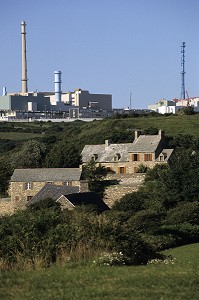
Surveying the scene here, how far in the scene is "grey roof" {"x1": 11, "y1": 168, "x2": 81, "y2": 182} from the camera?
47.7 metres

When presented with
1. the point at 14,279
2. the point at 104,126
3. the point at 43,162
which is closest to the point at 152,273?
the point at 14,279

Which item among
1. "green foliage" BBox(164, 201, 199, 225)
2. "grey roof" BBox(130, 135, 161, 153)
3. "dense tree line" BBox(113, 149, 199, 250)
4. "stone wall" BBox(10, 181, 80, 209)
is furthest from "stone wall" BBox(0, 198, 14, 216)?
"green foliage" BBox(164, 201, 199, 225)

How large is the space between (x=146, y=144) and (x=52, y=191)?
1233cm

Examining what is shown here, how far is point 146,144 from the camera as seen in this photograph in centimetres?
5384

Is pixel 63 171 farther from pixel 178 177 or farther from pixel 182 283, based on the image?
pixel 182 283

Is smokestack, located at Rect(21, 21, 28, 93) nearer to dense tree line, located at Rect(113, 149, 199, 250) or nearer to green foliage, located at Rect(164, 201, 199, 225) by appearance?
dense tree line, located at Rect(113, 149, 199, 250)

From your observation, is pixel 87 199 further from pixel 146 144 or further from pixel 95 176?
pixel 146 144

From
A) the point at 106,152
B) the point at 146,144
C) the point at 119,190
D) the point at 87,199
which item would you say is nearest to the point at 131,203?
the point at 87,199

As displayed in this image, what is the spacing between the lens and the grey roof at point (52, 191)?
42.3 meters

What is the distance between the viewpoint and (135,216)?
34.1 metres

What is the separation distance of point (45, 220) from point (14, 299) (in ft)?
18.0

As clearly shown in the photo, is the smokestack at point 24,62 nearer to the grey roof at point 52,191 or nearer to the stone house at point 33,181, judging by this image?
the stone house at point 33,181

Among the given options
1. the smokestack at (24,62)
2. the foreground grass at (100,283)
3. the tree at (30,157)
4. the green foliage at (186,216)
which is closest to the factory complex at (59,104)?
the smokestack at (24,62)

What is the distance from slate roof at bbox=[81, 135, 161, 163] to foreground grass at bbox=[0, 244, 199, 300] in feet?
135
